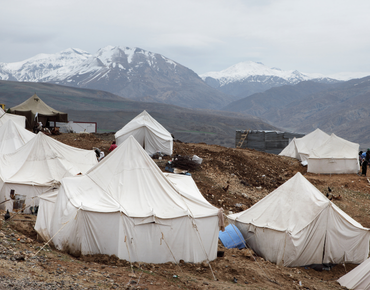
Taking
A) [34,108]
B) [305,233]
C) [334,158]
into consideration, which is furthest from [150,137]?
[305,233]

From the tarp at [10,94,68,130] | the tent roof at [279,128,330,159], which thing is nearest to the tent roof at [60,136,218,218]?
the tent roof at [279,128,330,159]

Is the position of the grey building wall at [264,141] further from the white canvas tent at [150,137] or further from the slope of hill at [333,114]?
the slope of hill at [333,114]

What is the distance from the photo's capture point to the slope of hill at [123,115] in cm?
8078

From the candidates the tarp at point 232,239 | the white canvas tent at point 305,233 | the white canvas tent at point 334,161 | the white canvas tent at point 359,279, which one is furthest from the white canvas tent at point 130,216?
the white canvas tent at point 334,161

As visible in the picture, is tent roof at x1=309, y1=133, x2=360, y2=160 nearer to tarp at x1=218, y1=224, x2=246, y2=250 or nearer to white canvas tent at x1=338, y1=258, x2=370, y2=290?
tarp at x1=218, y1=224, x2=246, y2=250

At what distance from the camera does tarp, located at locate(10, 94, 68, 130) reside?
2995cm

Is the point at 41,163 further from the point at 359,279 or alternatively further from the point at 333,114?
the point at 333,114

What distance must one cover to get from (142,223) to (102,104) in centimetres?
13405

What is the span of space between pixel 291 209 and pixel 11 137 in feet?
43.8

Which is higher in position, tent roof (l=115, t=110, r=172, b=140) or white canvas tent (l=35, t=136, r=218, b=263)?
tent roof (l=115, t=110, r=172, b=140)

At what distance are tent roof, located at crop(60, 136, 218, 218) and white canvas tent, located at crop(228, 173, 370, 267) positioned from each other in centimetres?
204

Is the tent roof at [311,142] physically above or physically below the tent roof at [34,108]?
below

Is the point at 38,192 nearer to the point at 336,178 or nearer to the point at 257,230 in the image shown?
the point at 257,230

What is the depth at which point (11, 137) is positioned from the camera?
1738cm
